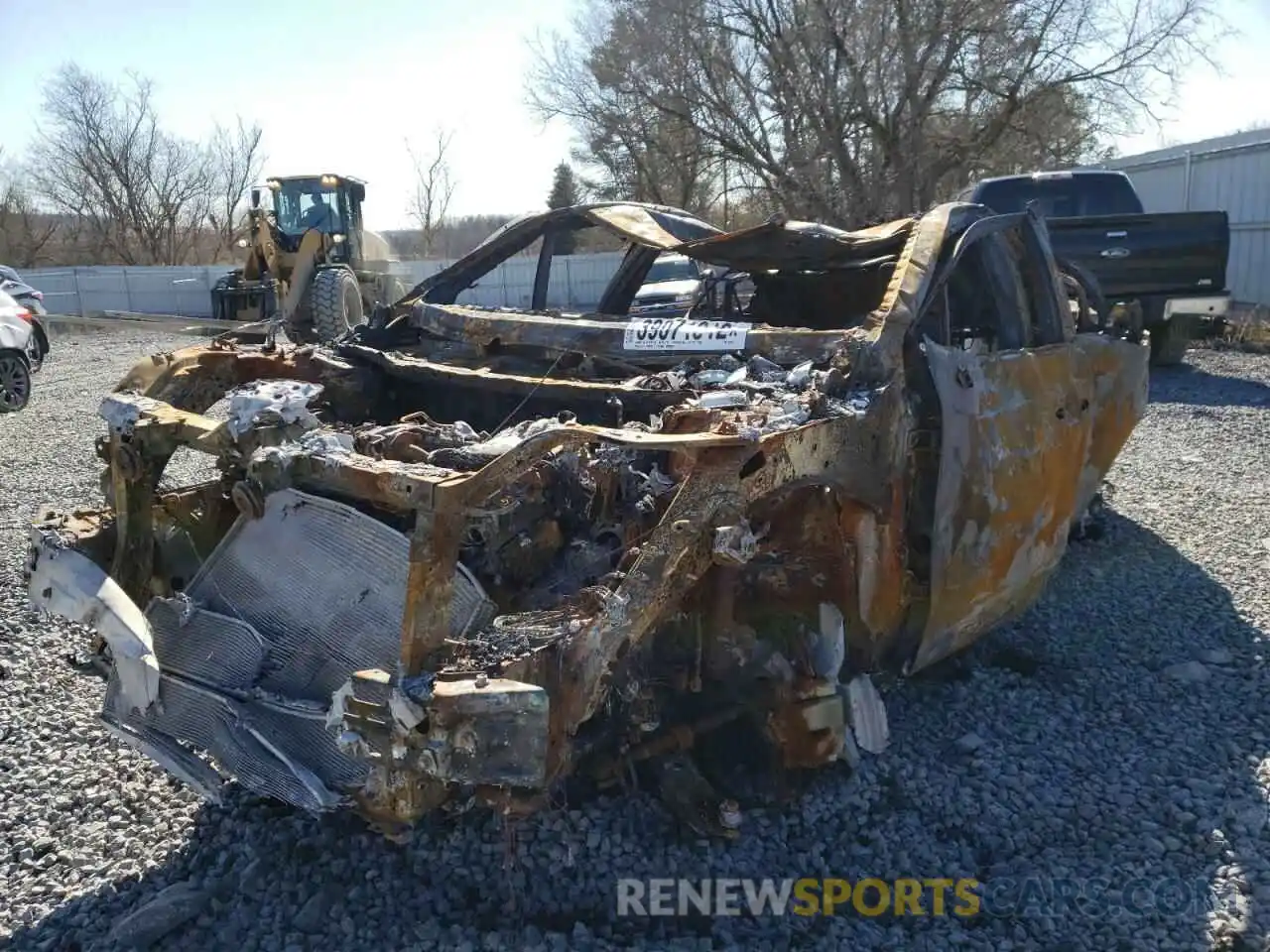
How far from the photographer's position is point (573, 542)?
109 inches

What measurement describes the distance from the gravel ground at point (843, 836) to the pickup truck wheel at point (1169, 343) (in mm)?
7432

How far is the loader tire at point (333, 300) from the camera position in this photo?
1406cm

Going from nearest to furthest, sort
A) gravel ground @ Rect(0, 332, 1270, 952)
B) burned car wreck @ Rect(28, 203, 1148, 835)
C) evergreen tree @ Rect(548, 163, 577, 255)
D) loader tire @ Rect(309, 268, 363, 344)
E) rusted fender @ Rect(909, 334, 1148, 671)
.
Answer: burned car wreck @ Rect(28, 203, 1148, 835), gravel ground @ Rect(0, 332, 1270, 952), rusted fender @ Rect(909, 334, 1148, 671), loader tire @ Rect(309, 268, 363, 344), evergreen tree @ Rect(548, 163, 577, 255)

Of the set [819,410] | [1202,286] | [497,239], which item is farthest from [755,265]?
[1202,286]

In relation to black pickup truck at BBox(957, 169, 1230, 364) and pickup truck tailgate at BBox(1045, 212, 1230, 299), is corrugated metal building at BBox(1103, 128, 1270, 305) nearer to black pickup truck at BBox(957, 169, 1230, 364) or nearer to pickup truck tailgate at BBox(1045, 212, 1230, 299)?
black pickup truck at BBox(957, 169, 1230, 364)

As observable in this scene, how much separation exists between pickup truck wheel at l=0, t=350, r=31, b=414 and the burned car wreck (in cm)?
874

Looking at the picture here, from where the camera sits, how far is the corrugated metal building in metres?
15.6

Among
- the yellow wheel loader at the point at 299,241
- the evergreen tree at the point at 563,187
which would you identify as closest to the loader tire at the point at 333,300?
the yellow wheel loader at the point at 299,241

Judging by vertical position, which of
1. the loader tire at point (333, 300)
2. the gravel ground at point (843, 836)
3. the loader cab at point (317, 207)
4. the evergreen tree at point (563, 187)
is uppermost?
the evergreen tree at point (563, 187)

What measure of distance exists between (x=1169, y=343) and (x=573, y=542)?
1027 centimetres

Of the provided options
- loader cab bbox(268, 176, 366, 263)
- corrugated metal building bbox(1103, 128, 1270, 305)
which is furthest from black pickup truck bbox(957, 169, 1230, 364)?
loader cab bbox(268, 176, 366, 263)

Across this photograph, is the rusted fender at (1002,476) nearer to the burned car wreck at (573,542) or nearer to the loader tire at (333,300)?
the burned car wreck at (573,542)

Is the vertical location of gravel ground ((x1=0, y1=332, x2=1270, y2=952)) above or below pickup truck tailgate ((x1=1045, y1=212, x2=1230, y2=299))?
below

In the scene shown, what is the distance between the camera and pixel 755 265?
13.8 ft
